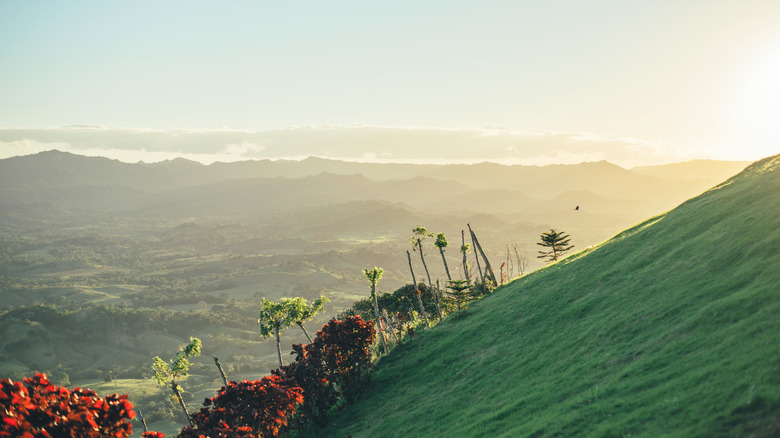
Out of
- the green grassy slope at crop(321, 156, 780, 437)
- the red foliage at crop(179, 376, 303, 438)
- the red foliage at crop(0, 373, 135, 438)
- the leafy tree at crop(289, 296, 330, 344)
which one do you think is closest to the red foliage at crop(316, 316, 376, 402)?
the green grassy slope at crop(321, 156, 780, 437)

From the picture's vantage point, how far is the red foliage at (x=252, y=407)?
47.7ft

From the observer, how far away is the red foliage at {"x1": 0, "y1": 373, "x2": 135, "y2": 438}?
23.2ft

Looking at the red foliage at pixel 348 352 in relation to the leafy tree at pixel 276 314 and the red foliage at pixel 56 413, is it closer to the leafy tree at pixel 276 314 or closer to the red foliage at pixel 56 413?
the leafy tree at pixel 276 314

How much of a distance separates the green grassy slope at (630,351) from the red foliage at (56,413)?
758cm

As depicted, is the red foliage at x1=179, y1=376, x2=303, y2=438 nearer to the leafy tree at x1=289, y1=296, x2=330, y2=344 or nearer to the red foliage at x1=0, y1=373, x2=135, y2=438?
the red foliage at x1=0, y1=373, x2=135, y2=438

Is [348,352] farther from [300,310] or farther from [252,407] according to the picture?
[300,310]

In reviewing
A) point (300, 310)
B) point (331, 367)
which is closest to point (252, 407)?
point (331, 367)

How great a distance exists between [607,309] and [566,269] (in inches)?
325

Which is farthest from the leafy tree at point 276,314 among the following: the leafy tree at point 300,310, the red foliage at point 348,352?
the red foliage at point 348,352

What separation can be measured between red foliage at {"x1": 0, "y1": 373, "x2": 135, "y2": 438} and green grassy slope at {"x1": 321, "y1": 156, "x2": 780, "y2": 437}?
7581 millimetres

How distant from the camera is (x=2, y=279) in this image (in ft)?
641

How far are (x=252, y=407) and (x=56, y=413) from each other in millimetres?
8214

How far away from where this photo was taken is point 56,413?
24.6 ft

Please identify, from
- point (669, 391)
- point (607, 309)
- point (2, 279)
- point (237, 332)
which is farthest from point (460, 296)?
point (2, 279)
